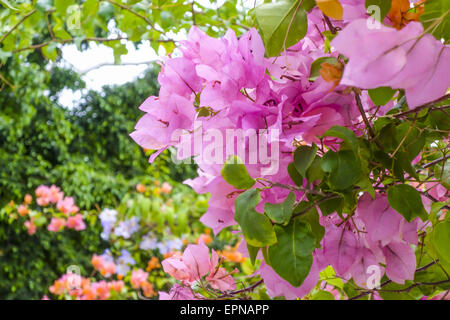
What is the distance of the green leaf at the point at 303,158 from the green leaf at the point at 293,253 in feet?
0.10

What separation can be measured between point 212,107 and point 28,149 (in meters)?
3.68

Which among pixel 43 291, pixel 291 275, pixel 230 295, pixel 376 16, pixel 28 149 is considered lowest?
pixel 43 291

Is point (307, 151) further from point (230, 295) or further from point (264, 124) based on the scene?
point (230, 295)

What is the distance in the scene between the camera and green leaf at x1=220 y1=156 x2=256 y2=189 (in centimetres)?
23

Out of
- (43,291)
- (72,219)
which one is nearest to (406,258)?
(72,219)

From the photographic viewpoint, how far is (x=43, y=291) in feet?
10.4

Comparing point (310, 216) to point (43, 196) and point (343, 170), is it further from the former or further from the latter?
point (43, 196)

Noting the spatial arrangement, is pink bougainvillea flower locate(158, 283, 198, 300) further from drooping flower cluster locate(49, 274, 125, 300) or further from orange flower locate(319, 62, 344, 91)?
drooping flower cluster locate(49, 274, 125, 300)

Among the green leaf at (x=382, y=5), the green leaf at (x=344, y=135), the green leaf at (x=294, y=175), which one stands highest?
the green leaf at (x=382, y=5)

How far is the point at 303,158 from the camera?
23 cm

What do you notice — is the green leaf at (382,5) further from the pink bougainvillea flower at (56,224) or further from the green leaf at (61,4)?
the pink bougainvillea flower at (56,224)

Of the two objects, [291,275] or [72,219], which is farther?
[72,219]

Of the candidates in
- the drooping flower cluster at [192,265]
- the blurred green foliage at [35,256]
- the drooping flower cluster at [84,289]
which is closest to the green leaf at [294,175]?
the drooping flower cluster at [192,265]

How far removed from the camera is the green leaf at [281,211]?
0.22m
